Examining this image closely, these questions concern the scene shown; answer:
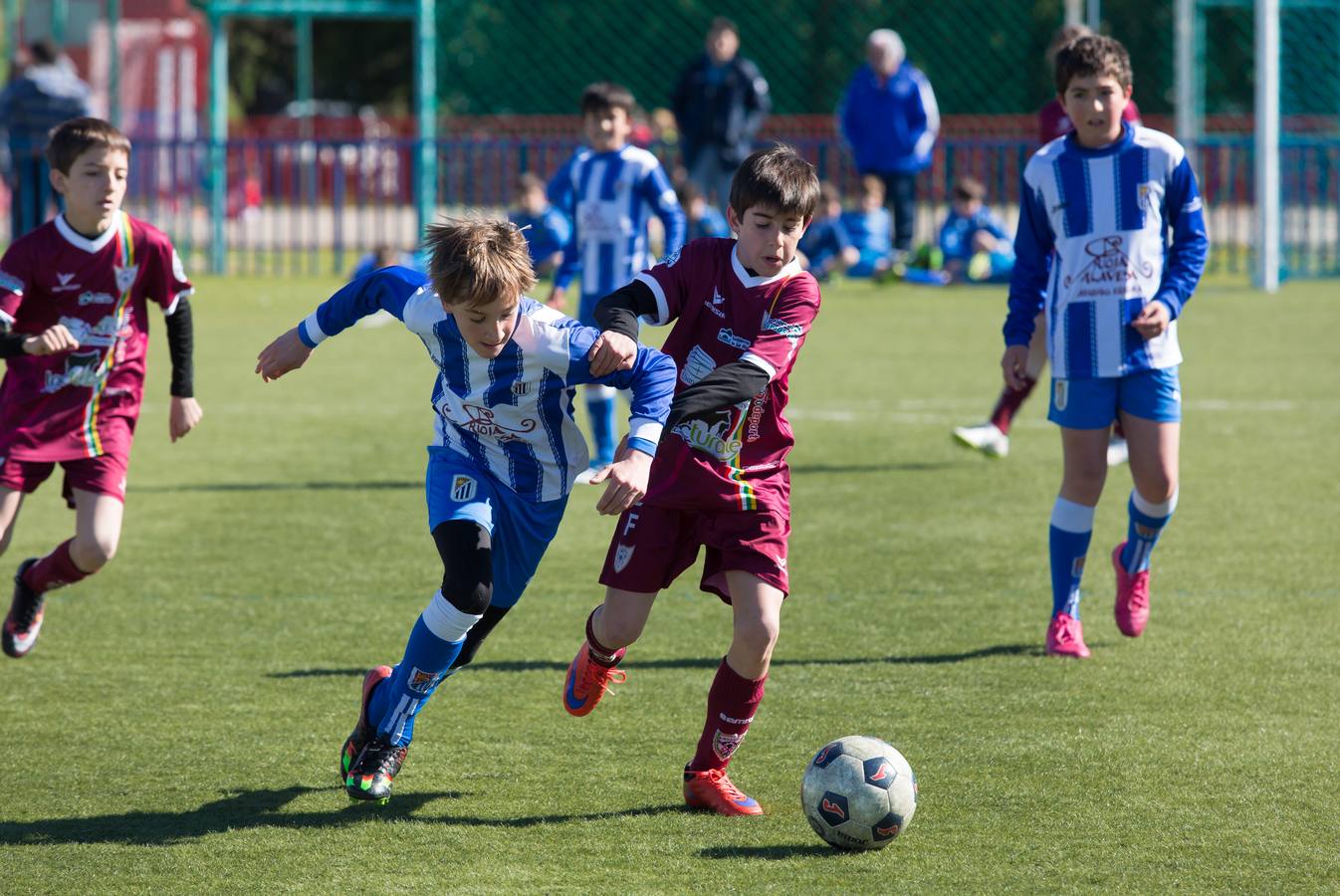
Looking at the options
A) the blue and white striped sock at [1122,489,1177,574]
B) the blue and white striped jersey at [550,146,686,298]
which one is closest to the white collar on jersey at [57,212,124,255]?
the blue and white striped sock at [1122,489,1177,574]

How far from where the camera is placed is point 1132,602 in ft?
19.0

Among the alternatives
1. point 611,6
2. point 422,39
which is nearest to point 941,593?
point 422,39

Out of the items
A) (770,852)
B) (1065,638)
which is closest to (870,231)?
(1065,638)

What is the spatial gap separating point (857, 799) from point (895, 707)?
1146mm

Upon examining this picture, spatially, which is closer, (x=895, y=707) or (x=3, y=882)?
(x=3, y=882)

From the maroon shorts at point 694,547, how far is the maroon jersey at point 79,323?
1.99 meters

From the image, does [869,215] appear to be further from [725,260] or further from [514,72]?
[725,260]

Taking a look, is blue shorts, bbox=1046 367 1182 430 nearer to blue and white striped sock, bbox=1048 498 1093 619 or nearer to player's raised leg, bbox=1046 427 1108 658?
player's raised leg, bbox=1046 427 1108 658

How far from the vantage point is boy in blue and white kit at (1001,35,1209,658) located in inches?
215

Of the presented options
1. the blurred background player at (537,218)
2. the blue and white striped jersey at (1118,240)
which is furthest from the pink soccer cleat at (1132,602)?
the blurred background player at (537,218)

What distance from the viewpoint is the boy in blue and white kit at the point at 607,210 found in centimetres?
870

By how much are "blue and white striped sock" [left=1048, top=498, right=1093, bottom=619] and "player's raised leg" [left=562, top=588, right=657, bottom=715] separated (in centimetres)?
173

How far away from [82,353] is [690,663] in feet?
7.09

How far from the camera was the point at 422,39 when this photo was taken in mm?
18750
